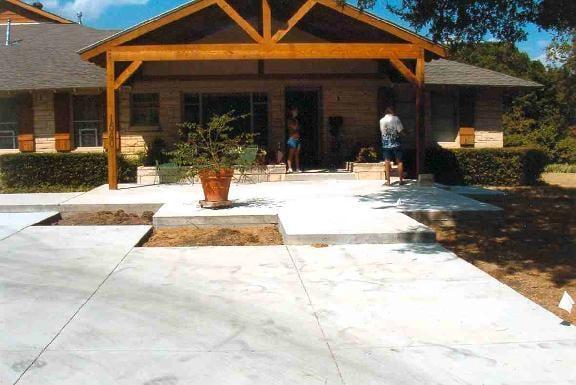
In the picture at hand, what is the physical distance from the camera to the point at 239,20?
13078mm

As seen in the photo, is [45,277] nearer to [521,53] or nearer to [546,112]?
[546,112]

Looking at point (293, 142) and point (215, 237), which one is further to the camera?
point (293, 142)

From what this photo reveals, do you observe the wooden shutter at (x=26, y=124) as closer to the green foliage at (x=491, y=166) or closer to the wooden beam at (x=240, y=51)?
the wooden beam at (x=240, y=51)

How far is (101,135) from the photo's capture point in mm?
18016

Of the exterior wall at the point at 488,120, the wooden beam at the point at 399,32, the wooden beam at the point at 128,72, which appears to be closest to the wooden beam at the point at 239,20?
the wooden beam at the point at 399,32

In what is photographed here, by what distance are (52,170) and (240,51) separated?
557cm

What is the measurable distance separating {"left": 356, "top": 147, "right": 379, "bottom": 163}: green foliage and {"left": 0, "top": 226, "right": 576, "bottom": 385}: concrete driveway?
8742 millimetres

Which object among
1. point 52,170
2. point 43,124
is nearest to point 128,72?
point 52,170

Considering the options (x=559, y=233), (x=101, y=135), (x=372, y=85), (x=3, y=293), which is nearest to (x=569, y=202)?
(x=559, y=233)

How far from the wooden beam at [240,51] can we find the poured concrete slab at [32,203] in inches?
132

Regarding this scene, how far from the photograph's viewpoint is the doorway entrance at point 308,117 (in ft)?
58.5

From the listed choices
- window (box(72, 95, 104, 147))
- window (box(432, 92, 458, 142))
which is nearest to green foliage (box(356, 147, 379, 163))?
window (box(432, 92, 458, 142))

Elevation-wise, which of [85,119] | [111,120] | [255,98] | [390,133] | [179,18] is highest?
[179,18]

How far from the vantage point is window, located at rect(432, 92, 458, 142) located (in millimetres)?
18438
